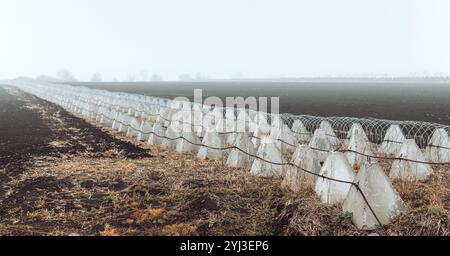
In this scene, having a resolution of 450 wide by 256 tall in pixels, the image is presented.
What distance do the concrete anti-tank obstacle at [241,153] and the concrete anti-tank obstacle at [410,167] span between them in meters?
4.19

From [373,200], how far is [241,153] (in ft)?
19.3

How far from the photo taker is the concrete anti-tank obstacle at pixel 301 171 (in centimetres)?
1027

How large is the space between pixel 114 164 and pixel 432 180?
9.75 meters

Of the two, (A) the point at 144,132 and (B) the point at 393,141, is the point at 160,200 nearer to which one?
(B) the point at 393,141

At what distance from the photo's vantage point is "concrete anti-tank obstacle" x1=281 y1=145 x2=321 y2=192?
1027 centimetres

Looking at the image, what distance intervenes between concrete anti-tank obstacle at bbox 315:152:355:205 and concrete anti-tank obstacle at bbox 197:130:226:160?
5.67 metres

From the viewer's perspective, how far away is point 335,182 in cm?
913

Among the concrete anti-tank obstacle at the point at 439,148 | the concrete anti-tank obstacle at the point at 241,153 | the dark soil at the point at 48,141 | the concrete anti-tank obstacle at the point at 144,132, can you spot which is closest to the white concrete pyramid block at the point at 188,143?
the dark soil at the point at 48,141

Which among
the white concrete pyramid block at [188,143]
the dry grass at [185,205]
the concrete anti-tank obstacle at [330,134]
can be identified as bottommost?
the dry grass at [185,205]

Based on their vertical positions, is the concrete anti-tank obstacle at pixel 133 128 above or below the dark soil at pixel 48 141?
above

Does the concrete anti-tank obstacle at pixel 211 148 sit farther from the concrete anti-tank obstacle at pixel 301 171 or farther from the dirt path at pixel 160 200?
the concrete anti-tank obstacle at pixel 301 171

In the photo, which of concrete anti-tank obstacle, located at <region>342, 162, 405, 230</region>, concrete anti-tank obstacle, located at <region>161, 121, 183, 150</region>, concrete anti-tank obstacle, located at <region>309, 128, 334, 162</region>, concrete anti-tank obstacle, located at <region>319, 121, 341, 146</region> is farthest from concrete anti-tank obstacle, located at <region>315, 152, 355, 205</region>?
concrete anti-tank obstacle, located at <region>161, 121, 183, 150</region>

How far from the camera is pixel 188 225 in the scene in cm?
845
